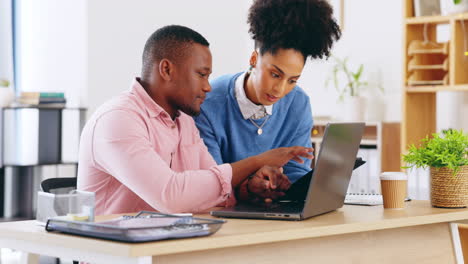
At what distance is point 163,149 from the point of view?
1987mm

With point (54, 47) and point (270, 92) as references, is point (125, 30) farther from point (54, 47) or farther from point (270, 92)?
point (270, 92)

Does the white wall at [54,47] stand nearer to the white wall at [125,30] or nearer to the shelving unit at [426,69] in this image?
the white wall at [125,30]

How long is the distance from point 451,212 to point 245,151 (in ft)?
2.46

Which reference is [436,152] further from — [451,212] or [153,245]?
[153,245]

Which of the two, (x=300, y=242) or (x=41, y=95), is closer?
(x=300, y=242)

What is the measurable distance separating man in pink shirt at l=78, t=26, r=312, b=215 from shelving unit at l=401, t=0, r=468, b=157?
228 cm

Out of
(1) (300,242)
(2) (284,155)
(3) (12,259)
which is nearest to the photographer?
(1) (300,242)

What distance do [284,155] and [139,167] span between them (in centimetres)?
44

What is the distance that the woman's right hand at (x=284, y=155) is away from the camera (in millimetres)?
1934

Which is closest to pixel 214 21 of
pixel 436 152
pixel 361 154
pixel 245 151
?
pixel 361 154

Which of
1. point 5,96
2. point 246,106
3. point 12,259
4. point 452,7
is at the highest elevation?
point 452,7

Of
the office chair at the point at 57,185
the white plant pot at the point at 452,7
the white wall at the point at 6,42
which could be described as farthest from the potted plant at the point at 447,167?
the white wall at the point at 6,42

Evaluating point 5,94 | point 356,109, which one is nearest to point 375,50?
point 356,109

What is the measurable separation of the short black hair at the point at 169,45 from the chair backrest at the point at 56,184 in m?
0.42
